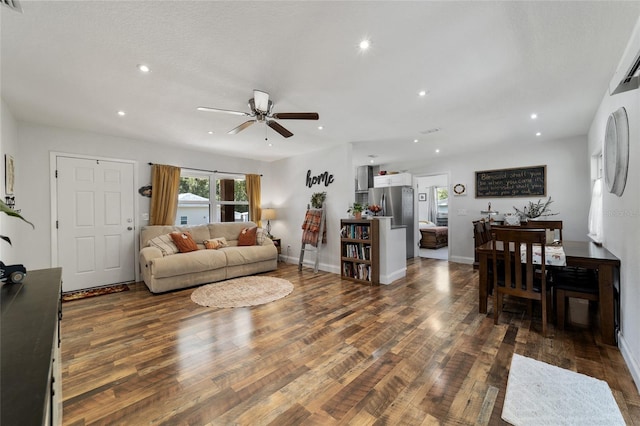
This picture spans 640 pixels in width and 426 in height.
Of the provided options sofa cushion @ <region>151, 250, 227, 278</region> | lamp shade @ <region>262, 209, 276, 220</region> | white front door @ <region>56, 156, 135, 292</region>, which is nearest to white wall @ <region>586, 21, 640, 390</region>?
sofa cushion @ <region>151, 250, 227, 278</region>

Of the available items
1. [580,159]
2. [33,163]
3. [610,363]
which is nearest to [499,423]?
[610,363]

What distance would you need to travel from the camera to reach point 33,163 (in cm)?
379

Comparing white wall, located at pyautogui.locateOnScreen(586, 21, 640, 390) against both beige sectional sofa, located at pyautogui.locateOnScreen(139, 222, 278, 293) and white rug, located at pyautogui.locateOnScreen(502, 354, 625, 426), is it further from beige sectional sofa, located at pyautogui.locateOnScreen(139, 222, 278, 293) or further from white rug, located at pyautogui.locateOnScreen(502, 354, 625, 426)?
beige sectional sofa, located at pyautogui.locateOnScreen(139, 222, 278, 293)

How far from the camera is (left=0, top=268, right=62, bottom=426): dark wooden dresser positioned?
1.81ft

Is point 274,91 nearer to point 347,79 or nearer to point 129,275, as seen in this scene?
point 347,79

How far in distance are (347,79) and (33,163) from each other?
4621 millimetres

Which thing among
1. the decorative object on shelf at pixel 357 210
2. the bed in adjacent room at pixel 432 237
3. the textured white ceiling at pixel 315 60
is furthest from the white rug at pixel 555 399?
the bed in adjacent room at pixel 432 237

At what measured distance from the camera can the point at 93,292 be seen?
157 inches

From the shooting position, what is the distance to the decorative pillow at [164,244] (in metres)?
4.28

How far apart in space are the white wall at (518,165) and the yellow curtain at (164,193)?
5.32 metres

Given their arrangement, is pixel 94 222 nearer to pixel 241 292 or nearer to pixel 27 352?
pixel 241 292

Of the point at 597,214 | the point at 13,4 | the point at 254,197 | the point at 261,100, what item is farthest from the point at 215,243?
the point at 597,214

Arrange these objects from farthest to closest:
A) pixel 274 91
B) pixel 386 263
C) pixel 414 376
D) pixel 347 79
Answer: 1. pixel 386 263
2. pixel 274 91
3. pixel 347 79
4. pixel 414 376

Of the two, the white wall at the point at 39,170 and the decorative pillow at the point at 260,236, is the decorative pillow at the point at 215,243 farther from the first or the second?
the white wall at the point at 39,170
